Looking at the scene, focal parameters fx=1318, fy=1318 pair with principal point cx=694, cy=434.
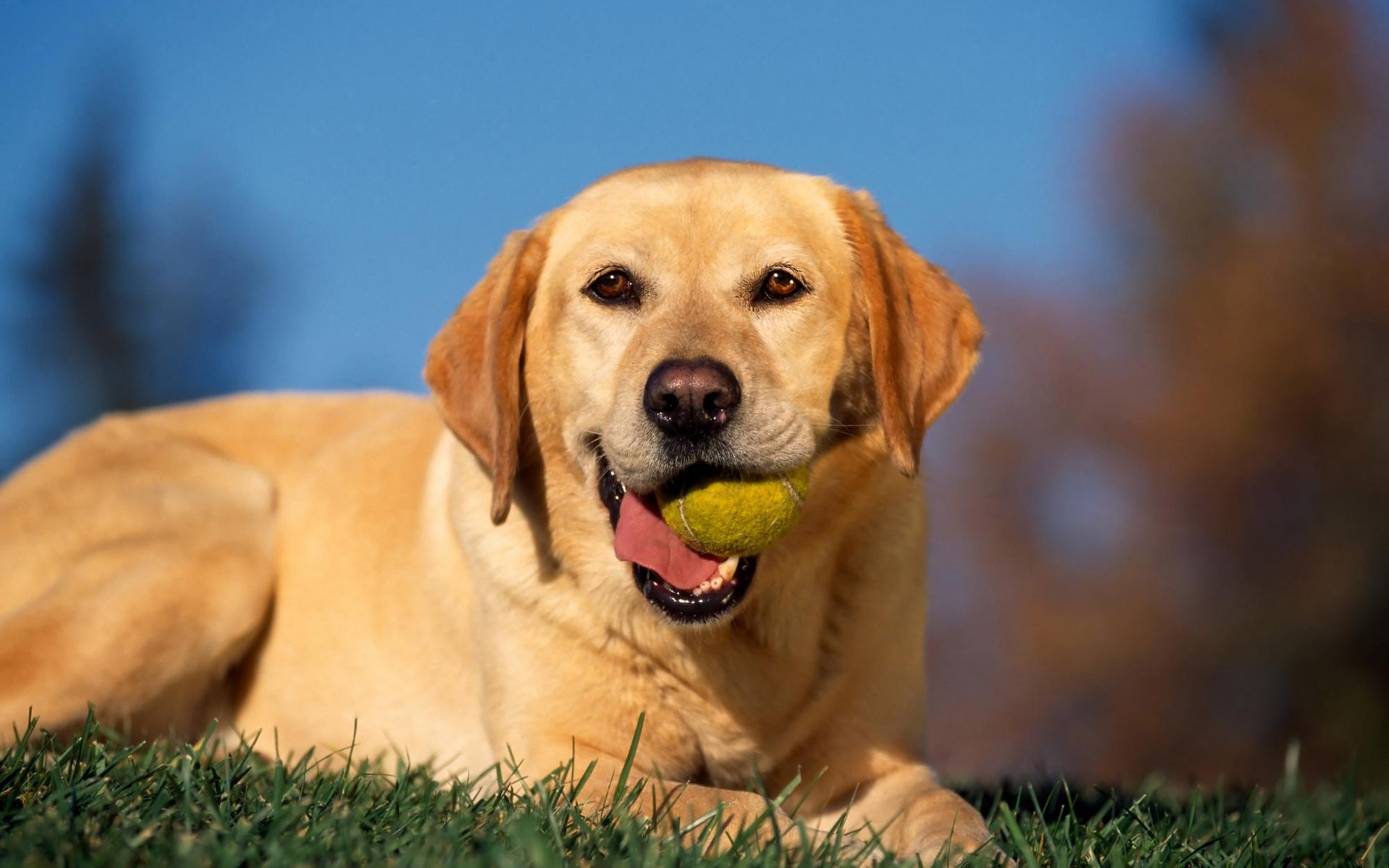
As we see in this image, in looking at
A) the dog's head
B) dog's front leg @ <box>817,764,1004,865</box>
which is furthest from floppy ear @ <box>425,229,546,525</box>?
dog's front leg @ <box>817,764,1004,865</box>

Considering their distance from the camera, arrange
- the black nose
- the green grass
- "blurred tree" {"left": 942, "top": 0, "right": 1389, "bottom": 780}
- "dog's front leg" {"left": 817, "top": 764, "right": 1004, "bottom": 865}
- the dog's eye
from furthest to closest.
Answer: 1. "blurred tree" {"left": 942, "top": 0, "right": 1389, "bottom": 780}
2. the dog's eye
3. the black nose
4. "dog's front leg" {"left": 817, "top": 764, "right": 1004, "bottom": 865}
5. the green grass

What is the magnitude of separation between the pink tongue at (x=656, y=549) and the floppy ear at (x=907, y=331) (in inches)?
24.8

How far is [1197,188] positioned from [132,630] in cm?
1966

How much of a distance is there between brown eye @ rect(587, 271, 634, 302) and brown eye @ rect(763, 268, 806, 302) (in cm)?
38

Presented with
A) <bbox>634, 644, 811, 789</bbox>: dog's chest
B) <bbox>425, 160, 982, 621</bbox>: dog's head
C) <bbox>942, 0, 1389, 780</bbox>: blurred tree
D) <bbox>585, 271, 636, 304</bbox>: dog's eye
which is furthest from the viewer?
<bbox>942, 0, 1389, 780</bbox>: blurred tree

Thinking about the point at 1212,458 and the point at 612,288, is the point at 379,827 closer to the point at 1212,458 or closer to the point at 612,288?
the point at 612,288

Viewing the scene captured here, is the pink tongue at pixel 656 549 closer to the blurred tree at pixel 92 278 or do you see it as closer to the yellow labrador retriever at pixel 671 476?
the yellow labrador retriever at pixel 671 476

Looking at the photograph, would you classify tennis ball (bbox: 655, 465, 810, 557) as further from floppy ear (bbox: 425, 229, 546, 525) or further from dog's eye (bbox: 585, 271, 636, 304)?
dog's eye (bbox: 585, 271, 636, 304)

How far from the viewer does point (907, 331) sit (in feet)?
12.4

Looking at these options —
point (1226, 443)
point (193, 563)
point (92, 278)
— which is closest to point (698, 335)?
point (193, 563)

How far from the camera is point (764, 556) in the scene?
363 centimetres

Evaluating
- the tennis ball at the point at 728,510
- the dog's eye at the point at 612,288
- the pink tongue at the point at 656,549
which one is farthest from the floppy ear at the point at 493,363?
the tennis ball at the point at 728,510

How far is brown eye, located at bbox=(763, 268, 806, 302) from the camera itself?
3.70 m

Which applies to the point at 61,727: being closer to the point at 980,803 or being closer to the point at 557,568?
the point at 557,568
